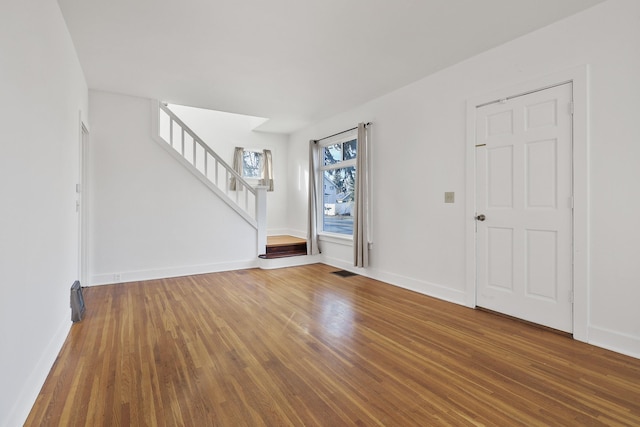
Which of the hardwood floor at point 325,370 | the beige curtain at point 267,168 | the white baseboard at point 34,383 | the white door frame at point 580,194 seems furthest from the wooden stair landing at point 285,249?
the white door frame at point 580,194

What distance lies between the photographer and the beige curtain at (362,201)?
15.4 ft

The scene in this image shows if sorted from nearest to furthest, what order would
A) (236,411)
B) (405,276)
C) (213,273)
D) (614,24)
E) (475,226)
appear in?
(236,411) < (614,24) < (475,226) < (405,276) < (213,273)

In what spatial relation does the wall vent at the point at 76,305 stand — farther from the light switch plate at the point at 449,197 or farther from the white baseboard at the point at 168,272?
the light switch plate at the point at 449,197

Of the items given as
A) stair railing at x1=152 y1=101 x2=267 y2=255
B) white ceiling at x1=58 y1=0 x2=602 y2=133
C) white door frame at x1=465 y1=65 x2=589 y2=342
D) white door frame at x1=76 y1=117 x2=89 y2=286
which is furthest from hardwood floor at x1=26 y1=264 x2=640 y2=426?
white ceiling at x1=58 y1=0 x2=602 y2=133

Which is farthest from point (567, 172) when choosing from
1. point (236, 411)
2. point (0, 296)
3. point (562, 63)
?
point (0, 296)

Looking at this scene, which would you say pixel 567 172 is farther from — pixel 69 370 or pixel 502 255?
pixel 69 370

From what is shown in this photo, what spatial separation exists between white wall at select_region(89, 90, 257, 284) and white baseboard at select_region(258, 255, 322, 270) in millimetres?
680

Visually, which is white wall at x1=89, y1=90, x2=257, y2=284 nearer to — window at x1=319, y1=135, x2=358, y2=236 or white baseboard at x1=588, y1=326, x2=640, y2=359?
window at x1=319, y1=135, x2=358, y2=236

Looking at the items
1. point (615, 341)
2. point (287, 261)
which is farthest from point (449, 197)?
point (287, 261)

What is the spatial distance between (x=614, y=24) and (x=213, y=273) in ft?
17.9

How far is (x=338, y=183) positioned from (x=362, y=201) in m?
1.29

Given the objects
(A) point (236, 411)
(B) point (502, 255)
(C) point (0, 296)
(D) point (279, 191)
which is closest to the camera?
(C) point (0, 296)

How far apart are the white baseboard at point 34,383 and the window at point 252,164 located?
497 cm

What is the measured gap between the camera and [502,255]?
3.16 m
